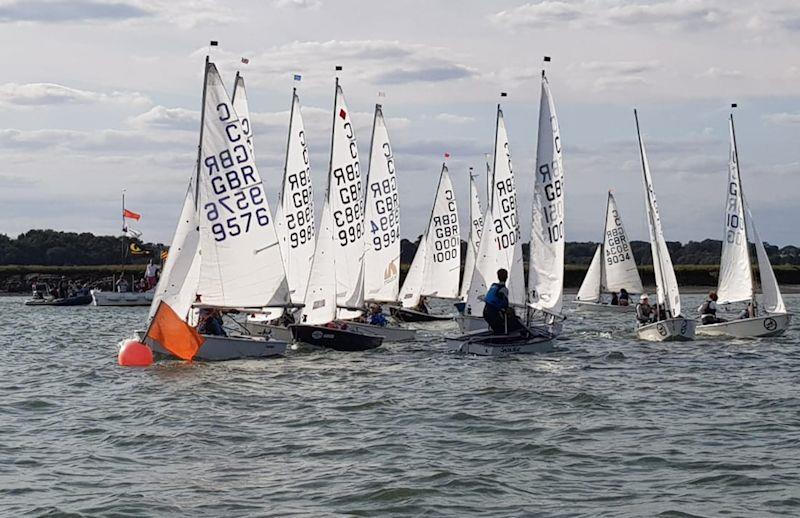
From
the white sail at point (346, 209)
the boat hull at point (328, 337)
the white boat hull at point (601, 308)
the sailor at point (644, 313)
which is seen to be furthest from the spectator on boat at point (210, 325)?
the white boat hull at point (601, 308)

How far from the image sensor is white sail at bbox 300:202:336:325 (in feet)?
104

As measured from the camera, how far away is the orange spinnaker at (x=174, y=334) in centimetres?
2648

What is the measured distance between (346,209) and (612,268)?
103 feet

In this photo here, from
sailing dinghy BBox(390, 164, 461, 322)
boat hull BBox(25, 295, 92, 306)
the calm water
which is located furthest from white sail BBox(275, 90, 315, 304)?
boat hull BBox(25, 295, 92, 306)

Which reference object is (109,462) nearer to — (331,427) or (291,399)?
(331,427)

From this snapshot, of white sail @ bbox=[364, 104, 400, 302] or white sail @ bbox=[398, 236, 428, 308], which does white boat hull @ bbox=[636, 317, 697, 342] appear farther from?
white sail @ bbox=[398, 236, 428, 308]

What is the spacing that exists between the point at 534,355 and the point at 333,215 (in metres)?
8.16

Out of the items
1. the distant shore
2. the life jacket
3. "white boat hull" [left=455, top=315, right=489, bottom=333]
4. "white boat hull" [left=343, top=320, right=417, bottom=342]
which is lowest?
"white boat hull" [left=343, top=320, right=417, bottom=342]

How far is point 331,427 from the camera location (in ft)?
60.5

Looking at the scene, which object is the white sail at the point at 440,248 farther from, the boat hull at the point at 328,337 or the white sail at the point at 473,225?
the boat hull at the point at 328,337

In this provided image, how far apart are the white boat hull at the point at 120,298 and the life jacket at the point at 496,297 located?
55.8 meters

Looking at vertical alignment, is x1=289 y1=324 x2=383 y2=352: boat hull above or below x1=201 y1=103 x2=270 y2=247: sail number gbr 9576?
below

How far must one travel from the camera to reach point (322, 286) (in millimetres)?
31797

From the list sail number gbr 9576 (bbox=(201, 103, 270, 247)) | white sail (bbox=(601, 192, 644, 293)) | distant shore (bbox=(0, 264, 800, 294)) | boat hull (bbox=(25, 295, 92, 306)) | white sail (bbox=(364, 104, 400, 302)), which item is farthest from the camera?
distant shore (bbox=(0, 264, 800, 294))
